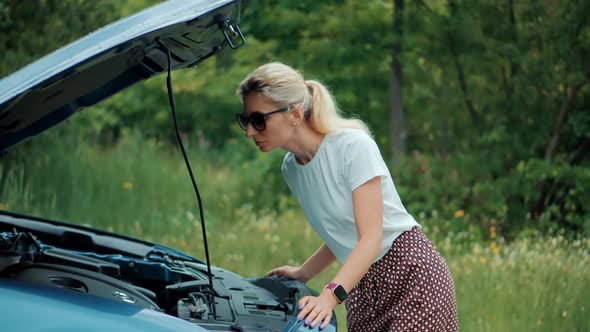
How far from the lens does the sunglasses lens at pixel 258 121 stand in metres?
2.84

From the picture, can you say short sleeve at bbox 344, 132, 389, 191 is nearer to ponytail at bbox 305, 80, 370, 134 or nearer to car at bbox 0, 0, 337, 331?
ponytail at bbox 305, 80, 370, 134

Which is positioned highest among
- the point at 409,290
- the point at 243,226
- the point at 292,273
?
the point at 243,226

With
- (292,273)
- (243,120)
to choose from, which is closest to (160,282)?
(292,273)

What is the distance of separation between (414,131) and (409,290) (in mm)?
6506

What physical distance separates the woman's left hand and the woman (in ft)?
0.87

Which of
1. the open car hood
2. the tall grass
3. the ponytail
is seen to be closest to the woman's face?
the ponytail

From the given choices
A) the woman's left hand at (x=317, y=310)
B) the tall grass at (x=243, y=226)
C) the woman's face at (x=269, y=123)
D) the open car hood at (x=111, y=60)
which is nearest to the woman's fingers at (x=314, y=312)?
the woman's left hand at (x=317, y=310)

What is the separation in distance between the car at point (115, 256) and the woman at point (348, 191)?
238 mm

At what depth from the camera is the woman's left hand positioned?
254 centimetres

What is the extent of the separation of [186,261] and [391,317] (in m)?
1.08

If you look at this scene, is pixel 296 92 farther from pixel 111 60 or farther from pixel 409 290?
pixel 409 290

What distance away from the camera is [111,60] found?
8.91 ft

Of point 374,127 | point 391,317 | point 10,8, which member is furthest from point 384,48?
point 391,317

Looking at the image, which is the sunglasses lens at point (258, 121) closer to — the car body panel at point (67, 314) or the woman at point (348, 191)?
the woman at point (348, 191)
